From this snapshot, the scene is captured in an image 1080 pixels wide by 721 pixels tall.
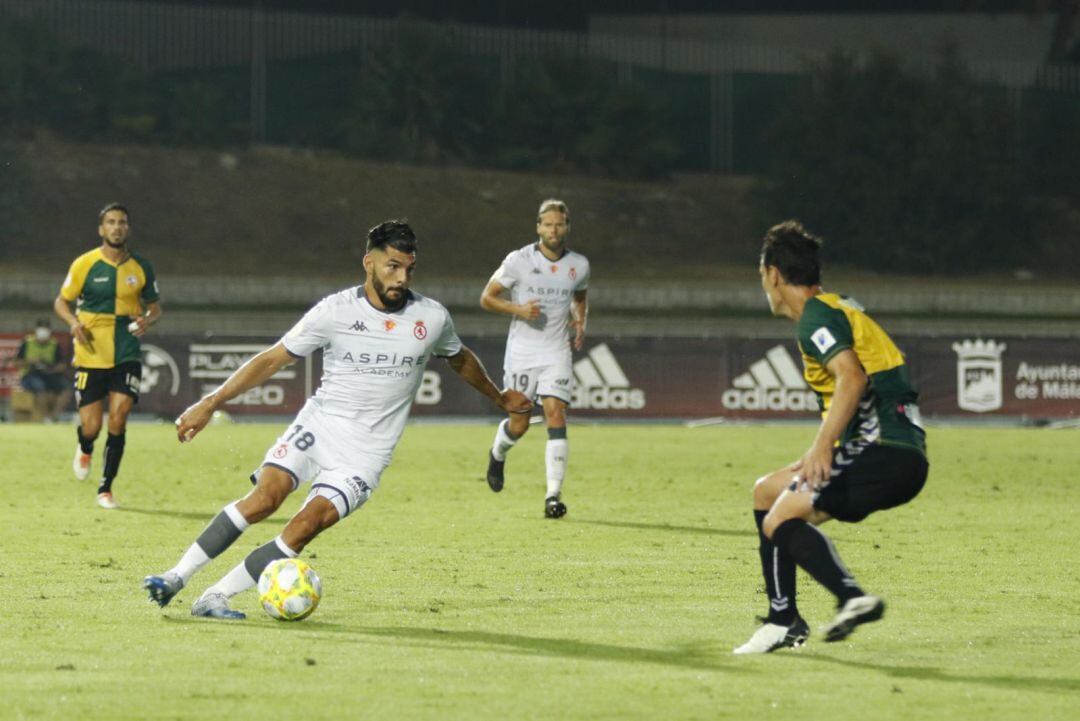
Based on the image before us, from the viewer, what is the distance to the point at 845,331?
7051 mm

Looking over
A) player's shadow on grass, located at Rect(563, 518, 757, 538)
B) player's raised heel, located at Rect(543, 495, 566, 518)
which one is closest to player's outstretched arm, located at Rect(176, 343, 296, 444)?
player's shadow on grass, located at Rect(563, 518, 757, 538)

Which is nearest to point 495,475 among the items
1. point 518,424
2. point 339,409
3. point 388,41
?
point 518,424

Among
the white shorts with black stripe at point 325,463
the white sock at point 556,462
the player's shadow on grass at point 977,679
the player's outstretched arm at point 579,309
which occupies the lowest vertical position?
the white sock at point 556,462

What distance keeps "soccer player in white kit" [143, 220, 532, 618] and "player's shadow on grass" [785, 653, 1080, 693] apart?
226cm

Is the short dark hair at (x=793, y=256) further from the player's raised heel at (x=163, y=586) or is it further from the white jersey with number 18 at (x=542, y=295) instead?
the white jersey with number 18 at (x=542, y=295)

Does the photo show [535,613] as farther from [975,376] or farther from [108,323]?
[975,376]

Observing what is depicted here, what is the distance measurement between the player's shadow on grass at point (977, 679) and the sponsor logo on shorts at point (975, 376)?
20.2 m

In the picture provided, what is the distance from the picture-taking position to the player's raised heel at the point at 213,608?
8109 millimetres

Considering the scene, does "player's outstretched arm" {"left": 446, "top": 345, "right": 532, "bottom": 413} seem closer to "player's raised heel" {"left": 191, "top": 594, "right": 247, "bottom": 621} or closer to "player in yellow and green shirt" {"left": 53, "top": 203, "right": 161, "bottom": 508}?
"player's raised heel" {"left": 191, "top": 594, "right": 247, "bottom": 621}

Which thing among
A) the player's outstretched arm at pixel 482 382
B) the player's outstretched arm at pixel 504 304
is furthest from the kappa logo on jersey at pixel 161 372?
the player's outstretched arm at pixel 482 382

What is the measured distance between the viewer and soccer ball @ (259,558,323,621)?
791 cm

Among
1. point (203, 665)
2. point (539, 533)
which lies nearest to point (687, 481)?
point (539, 533)

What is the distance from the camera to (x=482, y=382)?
858cm

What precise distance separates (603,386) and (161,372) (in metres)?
6.26
